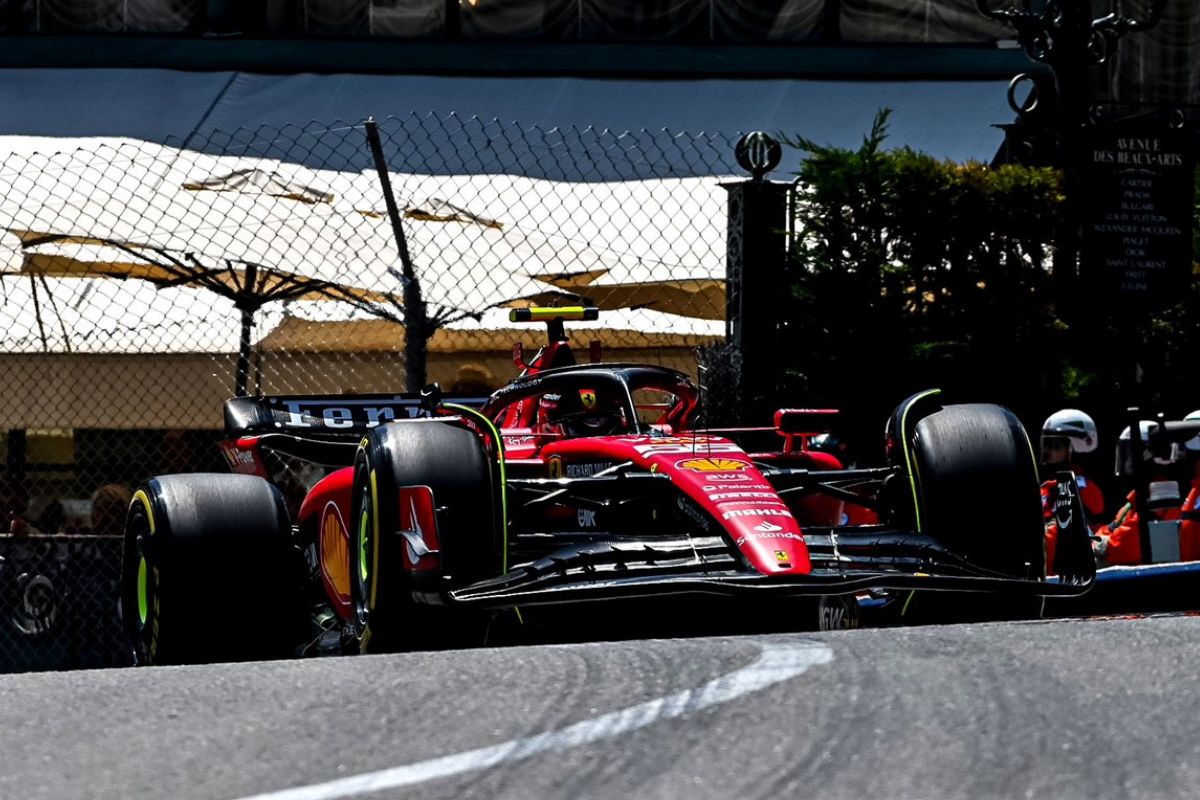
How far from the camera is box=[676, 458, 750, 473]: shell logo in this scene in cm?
572

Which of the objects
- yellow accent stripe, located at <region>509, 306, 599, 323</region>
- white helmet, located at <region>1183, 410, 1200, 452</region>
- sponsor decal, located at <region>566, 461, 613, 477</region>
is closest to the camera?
sponsor decal, located at <region>566, 461, 613, 477</region>

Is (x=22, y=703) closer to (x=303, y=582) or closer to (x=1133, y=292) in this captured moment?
(x=303, y=582)

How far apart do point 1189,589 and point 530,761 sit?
3796 mm

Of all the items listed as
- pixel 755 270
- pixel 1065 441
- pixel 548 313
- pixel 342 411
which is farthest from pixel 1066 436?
pixel 342 411

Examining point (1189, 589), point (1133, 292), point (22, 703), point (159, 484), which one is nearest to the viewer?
point (22, 703)

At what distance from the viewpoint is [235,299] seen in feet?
31.9

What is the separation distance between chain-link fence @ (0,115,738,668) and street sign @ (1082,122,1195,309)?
6.10 ft

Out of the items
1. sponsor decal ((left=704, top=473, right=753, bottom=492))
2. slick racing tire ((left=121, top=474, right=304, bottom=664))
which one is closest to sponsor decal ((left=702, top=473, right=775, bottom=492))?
sponsor decal ((left=704, top=473, right=753, bottom=492))

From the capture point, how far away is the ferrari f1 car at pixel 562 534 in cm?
512

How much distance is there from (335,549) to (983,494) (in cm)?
213

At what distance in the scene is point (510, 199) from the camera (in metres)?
12.8

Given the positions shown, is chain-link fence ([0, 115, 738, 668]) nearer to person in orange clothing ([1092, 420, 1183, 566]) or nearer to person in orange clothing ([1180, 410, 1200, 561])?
person in orange clothing ([1092, 420, 1183, 566])

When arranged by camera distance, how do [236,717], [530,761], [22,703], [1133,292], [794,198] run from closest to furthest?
[530,761]
[236,717]
[22,703]
[794,198]
[1133,292]

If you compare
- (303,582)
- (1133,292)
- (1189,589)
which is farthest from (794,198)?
(303,582)
